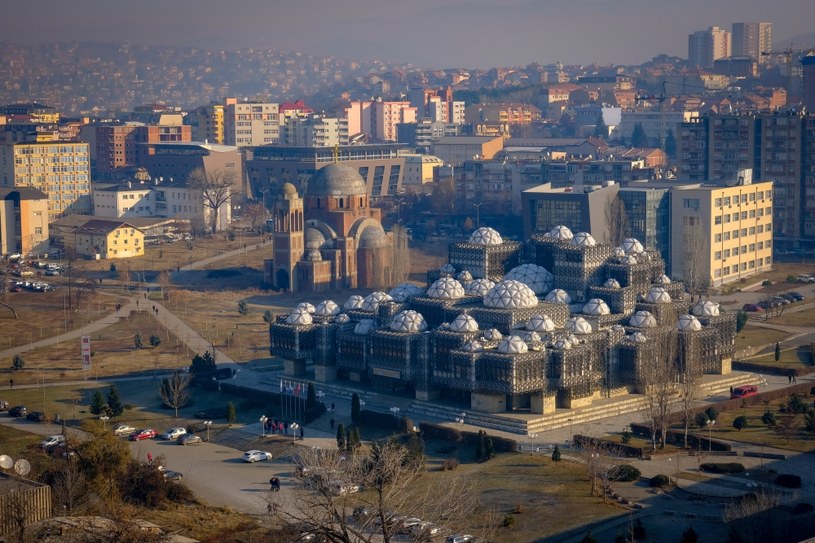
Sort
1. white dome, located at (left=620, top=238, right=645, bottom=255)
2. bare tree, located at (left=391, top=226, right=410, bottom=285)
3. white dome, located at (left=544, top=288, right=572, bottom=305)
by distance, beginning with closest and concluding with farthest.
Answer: white dome, located at (left=544, top=288, right=572, bottom=305), white dome, located at (left=620, top=238, right=645, bottom=255), bare tree, located at (left=391, top=226, right=410, bottom=285)

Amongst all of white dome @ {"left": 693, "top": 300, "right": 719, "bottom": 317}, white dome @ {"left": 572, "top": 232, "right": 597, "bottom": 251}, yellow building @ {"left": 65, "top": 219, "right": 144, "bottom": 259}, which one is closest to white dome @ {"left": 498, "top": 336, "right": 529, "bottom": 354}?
white dome @ {"left": 572, "top": 232, "right": 597, "bottom": 251}

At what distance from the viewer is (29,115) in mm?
177625

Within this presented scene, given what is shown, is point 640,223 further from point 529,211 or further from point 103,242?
point 103,242

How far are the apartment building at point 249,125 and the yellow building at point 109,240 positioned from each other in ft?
230

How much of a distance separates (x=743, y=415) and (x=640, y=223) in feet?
125

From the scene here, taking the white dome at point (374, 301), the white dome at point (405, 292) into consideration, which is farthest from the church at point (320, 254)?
the white dome at point (374, 301)

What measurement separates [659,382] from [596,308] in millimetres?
9270

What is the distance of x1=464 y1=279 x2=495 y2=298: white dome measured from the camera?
74000 mm

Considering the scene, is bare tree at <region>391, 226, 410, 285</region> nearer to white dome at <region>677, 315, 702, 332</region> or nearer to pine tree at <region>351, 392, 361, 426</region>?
white dome at <region>677, 315, 702, 332</region>

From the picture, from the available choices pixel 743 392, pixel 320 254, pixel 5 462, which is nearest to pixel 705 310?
pixel 743 392

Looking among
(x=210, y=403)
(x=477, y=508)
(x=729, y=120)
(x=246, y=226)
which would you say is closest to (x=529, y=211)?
(x=729, y=120)

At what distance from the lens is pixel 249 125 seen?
187 m

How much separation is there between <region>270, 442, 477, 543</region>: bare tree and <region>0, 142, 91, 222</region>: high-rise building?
90955 millimetres

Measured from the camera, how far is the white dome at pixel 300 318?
75062 mm
